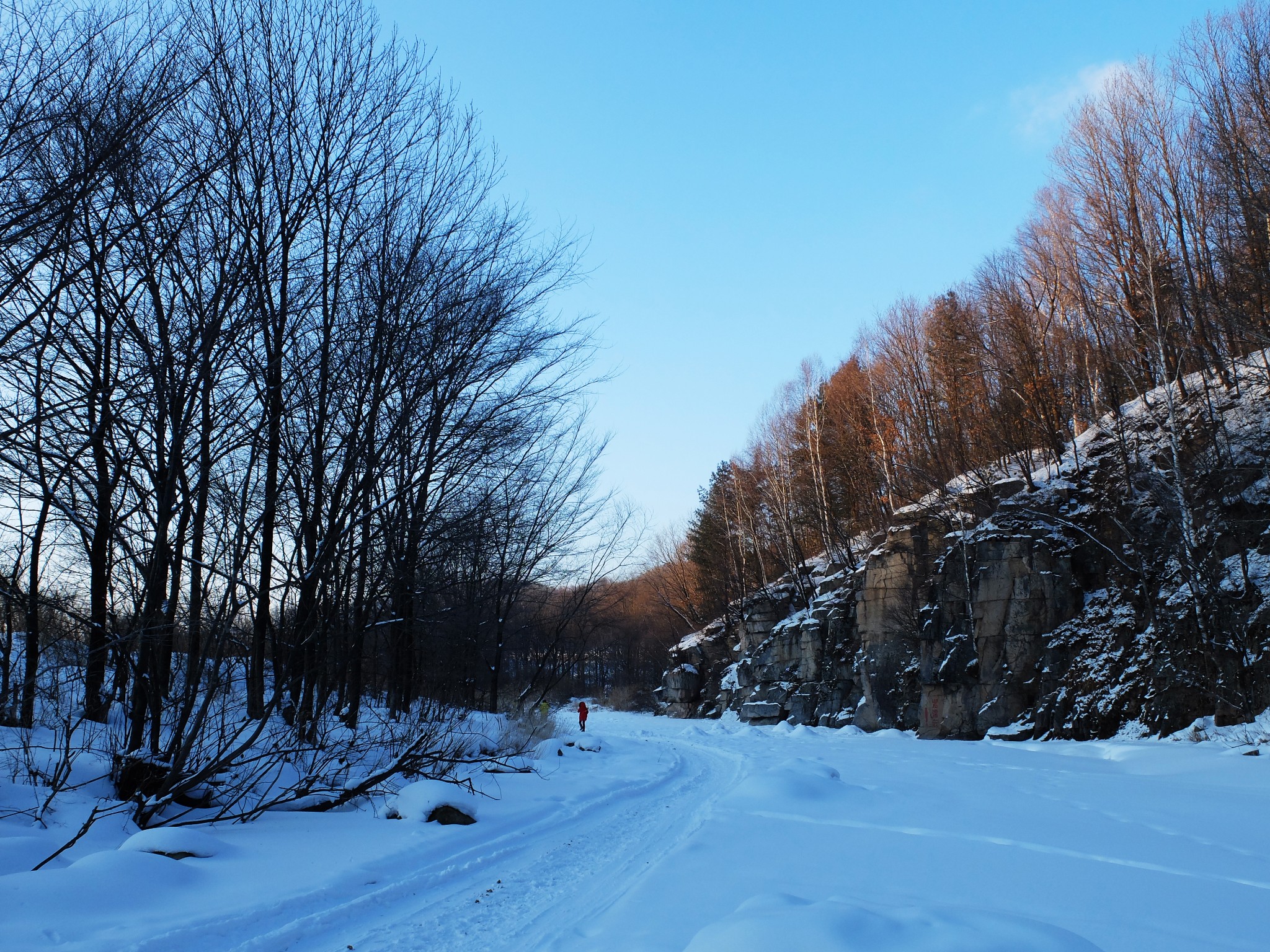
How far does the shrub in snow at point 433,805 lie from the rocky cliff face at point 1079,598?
533 inches

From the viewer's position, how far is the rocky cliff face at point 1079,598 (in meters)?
14.8

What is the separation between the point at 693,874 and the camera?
475 cm

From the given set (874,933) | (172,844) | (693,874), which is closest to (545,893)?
(693,874)

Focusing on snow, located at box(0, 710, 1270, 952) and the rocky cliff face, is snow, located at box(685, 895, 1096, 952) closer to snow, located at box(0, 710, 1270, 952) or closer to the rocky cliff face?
snow, located at box(0, 710, 1270, 952)

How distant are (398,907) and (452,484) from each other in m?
8.64

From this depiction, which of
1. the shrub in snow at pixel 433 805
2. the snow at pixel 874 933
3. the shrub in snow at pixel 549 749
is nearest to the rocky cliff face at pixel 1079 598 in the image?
the shrub in snow at pixel 549 749

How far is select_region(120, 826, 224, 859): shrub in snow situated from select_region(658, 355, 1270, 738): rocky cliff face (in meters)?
15.6

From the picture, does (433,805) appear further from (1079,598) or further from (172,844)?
(1079,598)

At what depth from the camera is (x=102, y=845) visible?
5.11 metres

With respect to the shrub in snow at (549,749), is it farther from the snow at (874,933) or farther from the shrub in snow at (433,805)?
the snow at (874,933)

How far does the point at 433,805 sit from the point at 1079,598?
18105mm

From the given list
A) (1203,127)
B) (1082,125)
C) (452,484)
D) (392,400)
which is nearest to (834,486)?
(1082,125)

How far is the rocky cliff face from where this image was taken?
48.7 feet

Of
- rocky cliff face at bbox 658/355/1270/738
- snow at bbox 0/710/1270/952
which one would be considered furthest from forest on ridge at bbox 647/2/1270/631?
snow at bbox 0/710/1270/952
